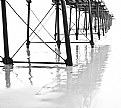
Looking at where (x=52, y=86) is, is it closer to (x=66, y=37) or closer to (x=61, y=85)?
(x=61, y=85)

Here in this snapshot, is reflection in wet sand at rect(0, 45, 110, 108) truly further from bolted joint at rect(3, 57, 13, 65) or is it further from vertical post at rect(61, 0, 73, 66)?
bolted joint at rect(3, 57, 13, 65)

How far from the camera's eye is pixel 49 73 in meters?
5.10

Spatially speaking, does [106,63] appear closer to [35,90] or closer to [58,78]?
[58,78]

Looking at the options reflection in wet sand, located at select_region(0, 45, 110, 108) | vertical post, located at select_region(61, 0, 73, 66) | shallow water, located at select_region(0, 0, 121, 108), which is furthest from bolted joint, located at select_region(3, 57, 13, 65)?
vertical post, located at select_region(61, 0, 73, 66)

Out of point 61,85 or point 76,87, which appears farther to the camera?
point 61,85

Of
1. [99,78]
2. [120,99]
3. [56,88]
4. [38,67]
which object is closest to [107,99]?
[120,99]

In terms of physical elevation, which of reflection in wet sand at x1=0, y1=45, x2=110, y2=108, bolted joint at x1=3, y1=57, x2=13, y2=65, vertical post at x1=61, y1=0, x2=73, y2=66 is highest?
vertical post at x1=61, y1=0, x2=73, y2=66

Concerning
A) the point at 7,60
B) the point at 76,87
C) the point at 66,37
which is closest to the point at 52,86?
the point at 76,87

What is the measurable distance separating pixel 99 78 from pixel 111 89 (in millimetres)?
728

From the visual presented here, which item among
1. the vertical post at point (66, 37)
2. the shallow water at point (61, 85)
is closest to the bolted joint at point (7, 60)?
the shallow water at point (61, 85)

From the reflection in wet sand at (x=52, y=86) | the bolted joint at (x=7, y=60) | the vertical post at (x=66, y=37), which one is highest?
the vertical post at (x=66, y=37)

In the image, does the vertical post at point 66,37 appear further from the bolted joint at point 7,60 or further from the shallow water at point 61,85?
the bolted joint at point 7,60

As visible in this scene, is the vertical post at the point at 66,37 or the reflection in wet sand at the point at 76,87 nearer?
the reflection in wet sand at the point at 76,87

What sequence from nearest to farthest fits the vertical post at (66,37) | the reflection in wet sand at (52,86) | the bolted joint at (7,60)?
the reflection in wet sand at (52,86) → the vertical post at (66,37) → the bolted joint at (7,60)
